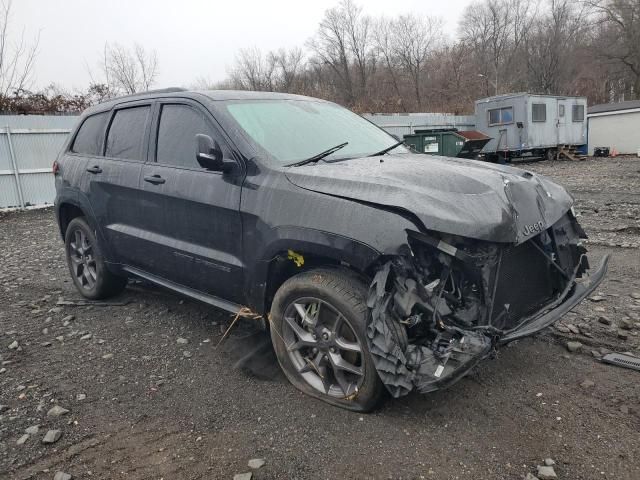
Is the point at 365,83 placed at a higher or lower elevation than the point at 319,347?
higher

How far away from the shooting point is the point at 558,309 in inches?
121

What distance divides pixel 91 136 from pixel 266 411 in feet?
11.1

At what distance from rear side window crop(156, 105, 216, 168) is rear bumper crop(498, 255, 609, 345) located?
236 centimetres

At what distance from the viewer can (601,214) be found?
8.88 metres

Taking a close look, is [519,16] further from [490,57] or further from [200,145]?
[200,145]

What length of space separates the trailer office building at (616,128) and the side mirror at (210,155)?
28.2 m

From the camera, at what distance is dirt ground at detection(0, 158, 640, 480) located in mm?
2598

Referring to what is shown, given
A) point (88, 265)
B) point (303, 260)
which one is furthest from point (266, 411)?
point (88, 265)

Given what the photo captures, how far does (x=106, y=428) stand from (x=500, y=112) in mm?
24301

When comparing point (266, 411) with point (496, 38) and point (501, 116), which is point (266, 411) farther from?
point (496, 38)

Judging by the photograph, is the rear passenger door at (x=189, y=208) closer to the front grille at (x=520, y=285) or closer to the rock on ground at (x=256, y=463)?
the rock on ground at (x=256, y=463)

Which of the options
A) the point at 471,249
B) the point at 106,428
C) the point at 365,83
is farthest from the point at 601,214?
the point at 365,83

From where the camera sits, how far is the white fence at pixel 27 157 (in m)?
13.0

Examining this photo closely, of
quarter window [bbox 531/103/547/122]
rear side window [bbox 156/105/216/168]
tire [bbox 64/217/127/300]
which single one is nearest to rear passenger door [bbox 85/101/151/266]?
rear side window [bbox 156/105/216/168]
